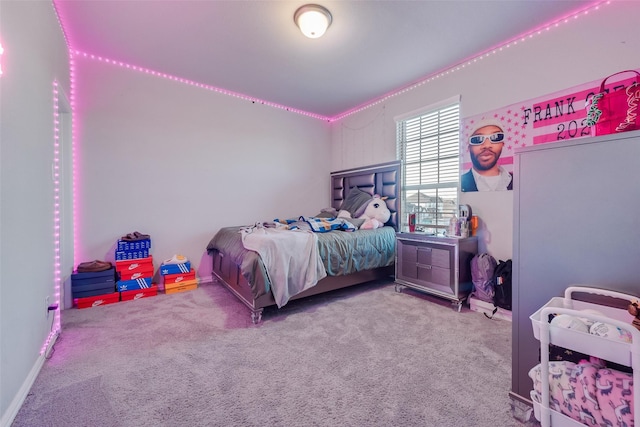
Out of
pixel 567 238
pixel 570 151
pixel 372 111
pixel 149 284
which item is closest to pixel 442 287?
pixel 567 238

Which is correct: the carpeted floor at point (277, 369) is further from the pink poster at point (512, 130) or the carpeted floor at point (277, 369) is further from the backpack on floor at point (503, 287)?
the pink poster at point (512, 130)

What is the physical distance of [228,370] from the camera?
1.75 meters

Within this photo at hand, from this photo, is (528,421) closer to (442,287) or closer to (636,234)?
(636,234)

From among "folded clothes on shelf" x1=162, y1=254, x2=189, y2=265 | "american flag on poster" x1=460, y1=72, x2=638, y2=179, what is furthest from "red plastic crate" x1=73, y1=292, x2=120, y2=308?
"american flag on poster" x1=460, y1=72, x2=638, y2=179

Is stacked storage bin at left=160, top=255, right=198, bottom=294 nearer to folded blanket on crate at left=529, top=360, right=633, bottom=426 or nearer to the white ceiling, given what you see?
the white ceiling

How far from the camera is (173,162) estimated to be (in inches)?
144

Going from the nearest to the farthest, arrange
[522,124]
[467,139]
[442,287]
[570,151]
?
[570,151], [522,124], [442,287], [467,139]

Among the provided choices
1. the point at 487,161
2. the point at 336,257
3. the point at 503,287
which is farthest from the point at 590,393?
the point at 487,161

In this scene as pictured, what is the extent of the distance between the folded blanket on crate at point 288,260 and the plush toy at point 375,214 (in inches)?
46.1

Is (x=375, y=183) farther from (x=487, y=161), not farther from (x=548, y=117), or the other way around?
(x=548, y=117)

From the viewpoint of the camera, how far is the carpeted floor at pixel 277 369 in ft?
4.50

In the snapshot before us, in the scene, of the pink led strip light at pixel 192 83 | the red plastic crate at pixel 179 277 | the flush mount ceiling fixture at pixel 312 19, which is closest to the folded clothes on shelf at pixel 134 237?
the red plastic crate at pixel 179 277

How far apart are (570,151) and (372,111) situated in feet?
11.5

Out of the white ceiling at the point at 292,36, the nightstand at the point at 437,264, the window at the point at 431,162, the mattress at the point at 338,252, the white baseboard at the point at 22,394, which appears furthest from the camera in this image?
the window at the point at 431,162
